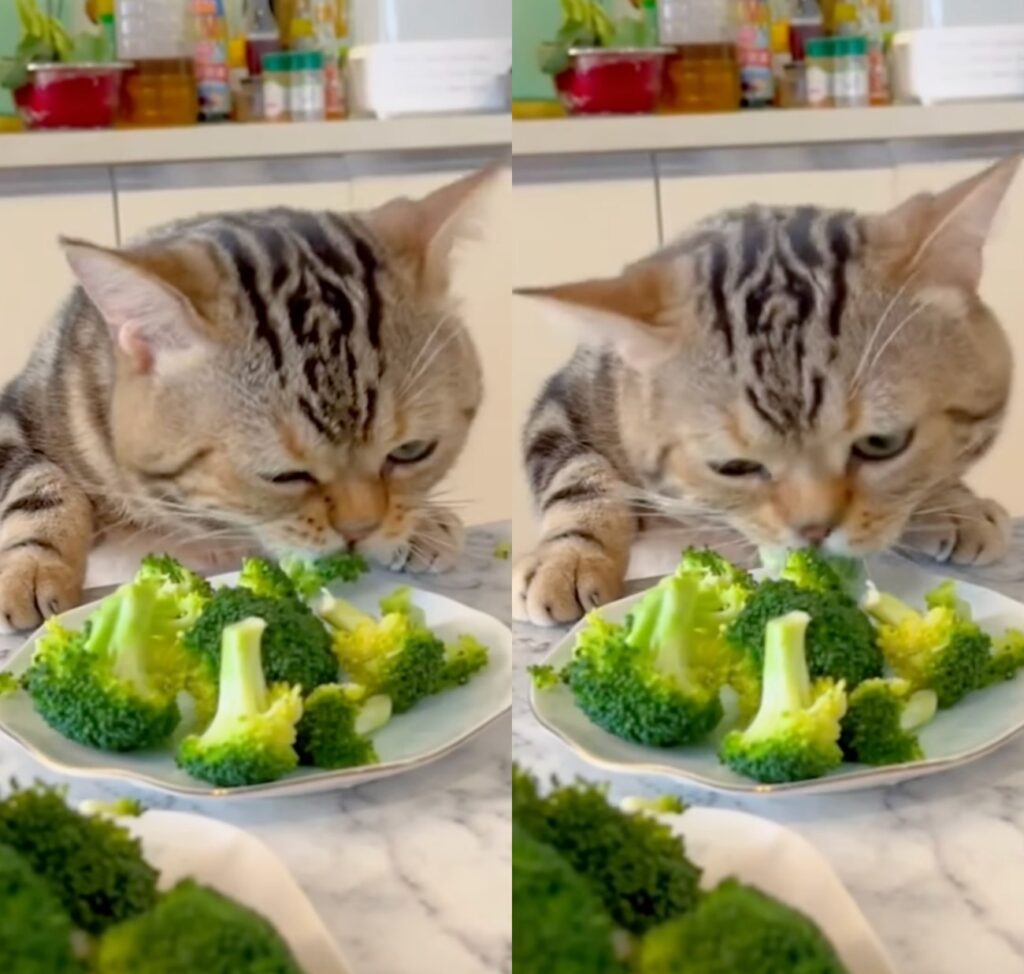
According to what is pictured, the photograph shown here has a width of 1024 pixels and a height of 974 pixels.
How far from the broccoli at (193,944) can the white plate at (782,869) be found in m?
Result: 0.22

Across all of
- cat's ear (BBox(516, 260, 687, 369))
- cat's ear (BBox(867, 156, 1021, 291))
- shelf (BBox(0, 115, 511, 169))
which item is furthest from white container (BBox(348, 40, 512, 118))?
cat's ear (BBox(867, 156, 1021, 291))

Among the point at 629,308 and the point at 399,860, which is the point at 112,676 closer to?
the point at 399,860

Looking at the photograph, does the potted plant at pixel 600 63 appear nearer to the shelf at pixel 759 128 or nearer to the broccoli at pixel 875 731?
the shelf at pixel 759 128

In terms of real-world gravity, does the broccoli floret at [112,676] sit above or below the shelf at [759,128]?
below

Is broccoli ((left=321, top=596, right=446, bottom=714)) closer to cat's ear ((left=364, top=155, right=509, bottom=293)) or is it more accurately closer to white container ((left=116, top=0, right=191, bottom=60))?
cat's ear ((left=364, top=155, right=509, bottom=293))

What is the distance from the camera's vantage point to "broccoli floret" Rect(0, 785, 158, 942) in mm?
753

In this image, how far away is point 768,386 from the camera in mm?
813

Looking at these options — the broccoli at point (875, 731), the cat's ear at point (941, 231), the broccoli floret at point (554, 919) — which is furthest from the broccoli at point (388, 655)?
the cat's ear at point (941, 231)

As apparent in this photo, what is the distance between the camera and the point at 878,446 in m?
0.83

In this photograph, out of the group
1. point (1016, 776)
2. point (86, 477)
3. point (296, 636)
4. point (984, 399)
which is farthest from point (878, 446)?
point (86, 477)

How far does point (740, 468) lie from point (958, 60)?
0.26 metres

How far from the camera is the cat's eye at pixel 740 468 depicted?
2.71 ft

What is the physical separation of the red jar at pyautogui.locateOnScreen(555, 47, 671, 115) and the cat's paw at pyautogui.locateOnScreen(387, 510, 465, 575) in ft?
0.80

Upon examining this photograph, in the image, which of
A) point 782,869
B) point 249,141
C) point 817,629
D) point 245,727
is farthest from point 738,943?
point 249,141
